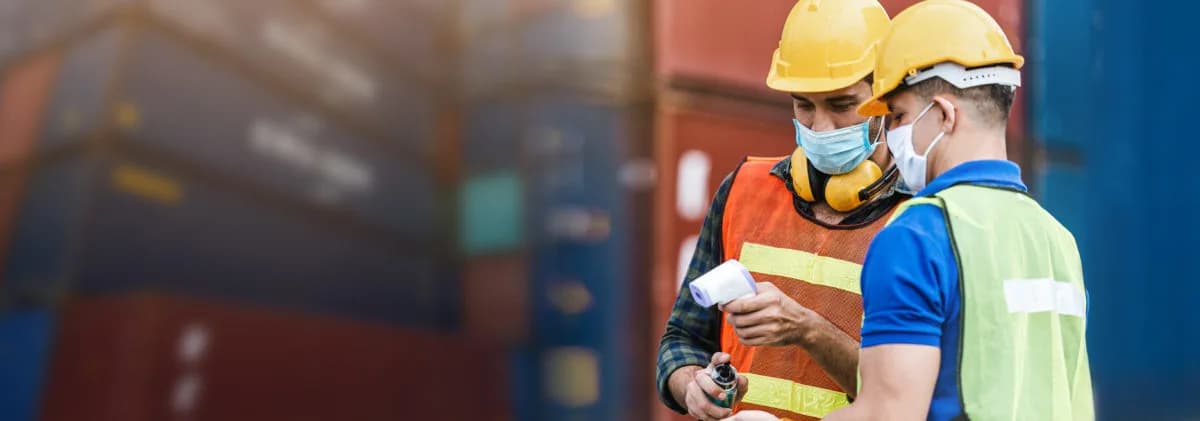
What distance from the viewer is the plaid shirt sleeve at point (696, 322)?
2.00m

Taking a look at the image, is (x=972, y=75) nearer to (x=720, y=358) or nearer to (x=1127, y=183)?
(x=720, y=358)

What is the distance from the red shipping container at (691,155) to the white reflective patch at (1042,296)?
4.30 m

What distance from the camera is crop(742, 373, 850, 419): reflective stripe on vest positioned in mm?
1848

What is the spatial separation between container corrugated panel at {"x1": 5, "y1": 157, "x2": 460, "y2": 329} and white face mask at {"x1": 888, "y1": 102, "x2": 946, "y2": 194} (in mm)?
5207

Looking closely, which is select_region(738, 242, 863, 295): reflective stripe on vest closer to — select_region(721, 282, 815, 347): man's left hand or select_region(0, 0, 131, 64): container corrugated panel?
select_region(721, 282, 815, 347): man's left hand

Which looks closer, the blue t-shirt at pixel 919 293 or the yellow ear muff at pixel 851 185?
the blue t-shirt at pixel 919 293

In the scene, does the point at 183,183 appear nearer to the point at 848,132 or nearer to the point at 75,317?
the point at 75,317

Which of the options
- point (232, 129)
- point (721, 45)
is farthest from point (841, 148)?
point (232, 129)

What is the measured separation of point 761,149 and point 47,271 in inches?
153

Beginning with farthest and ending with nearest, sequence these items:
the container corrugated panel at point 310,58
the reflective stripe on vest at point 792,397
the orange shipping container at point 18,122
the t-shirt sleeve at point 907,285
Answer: the container corrugated panel at point 310,58 < the orange shipping container at point 18,122 < the reflective stripe on vest at point 792,397 < the t-shirt sleeve at point 907,285

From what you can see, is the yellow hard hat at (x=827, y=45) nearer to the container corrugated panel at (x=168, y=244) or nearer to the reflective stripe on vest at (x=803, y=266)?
the reflective stripe on vest at (x=803, y=266)

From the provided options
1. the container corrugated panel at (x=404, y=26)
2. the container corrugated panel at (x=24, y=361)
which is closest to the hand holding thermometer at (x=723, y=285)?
the container corrugated panel at (x=24, y=361)

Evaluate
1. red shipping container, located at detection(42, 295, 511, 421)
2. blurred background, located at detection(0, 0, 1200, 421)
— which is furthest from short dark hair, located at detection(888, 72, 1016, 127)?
red shipping container, located at detection(42, 295, 511, 421)

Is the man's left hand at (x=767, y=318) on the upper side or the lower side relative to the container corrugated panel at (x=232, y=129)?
lower
